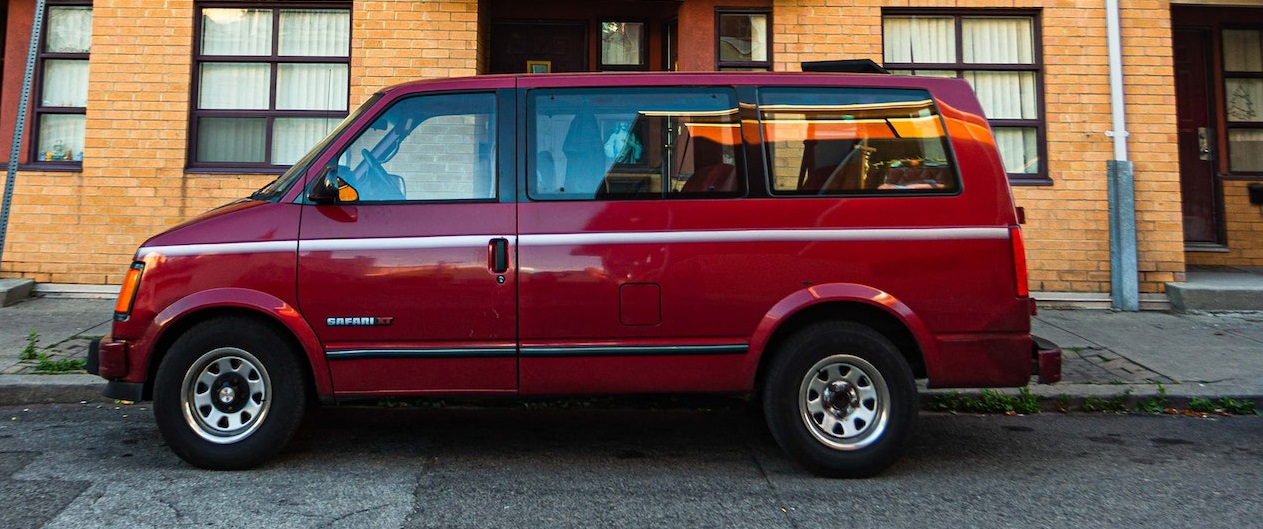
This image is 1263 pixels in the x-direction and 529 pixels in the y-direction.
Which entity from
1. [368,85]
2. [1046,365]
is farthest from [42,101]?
[1046,365]

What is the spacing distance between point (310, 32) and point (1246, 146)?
10696mm

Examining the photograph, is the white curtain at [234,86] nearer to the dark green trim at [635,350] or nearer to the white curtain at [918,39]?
the dark green trim at [635,350]

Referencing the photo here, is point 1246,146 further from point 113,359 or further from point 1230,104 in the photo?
point 113,359

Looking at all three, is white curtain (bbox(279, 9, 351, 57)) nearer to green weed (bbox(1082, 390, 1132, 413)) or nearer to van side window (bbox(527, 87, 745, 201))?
van side window (bbox(527, 87, 745, 201))

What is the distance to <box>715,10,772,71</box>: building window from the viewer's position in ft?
29.5

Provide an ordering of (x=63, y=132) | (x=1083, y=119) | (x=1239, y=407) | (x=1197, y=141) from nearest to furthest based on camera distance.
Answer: (x=1239, y=407)
(x=1083, y=119)
(x=63, y=132)
(x=1197, y=141)

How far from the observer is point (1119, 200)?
28.3 feet

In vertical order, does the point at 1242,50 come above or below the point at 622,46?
above

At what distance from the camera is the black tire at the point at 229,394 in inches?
163

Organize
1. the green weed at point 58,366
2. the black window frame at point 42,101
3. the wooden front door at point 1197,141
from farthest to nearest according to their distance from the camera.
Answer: the wooden front door at point 1197,141
the black window frame at point 42,101
the green weed at point 58,366

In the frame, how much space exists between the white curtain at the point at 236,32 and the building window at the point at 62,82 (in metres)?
1.26

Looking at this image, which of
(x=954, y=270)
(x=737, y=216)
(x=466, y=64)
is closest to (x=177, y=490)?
(x=737, y=216)

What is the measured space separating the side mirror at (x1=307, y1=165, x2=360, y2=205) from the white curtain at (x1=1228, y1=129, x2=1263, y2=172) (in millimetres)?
10322

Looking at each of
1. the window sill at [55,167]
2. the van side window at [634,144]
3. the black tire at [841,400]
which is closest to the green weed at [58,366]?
the window sill at [55,167]
